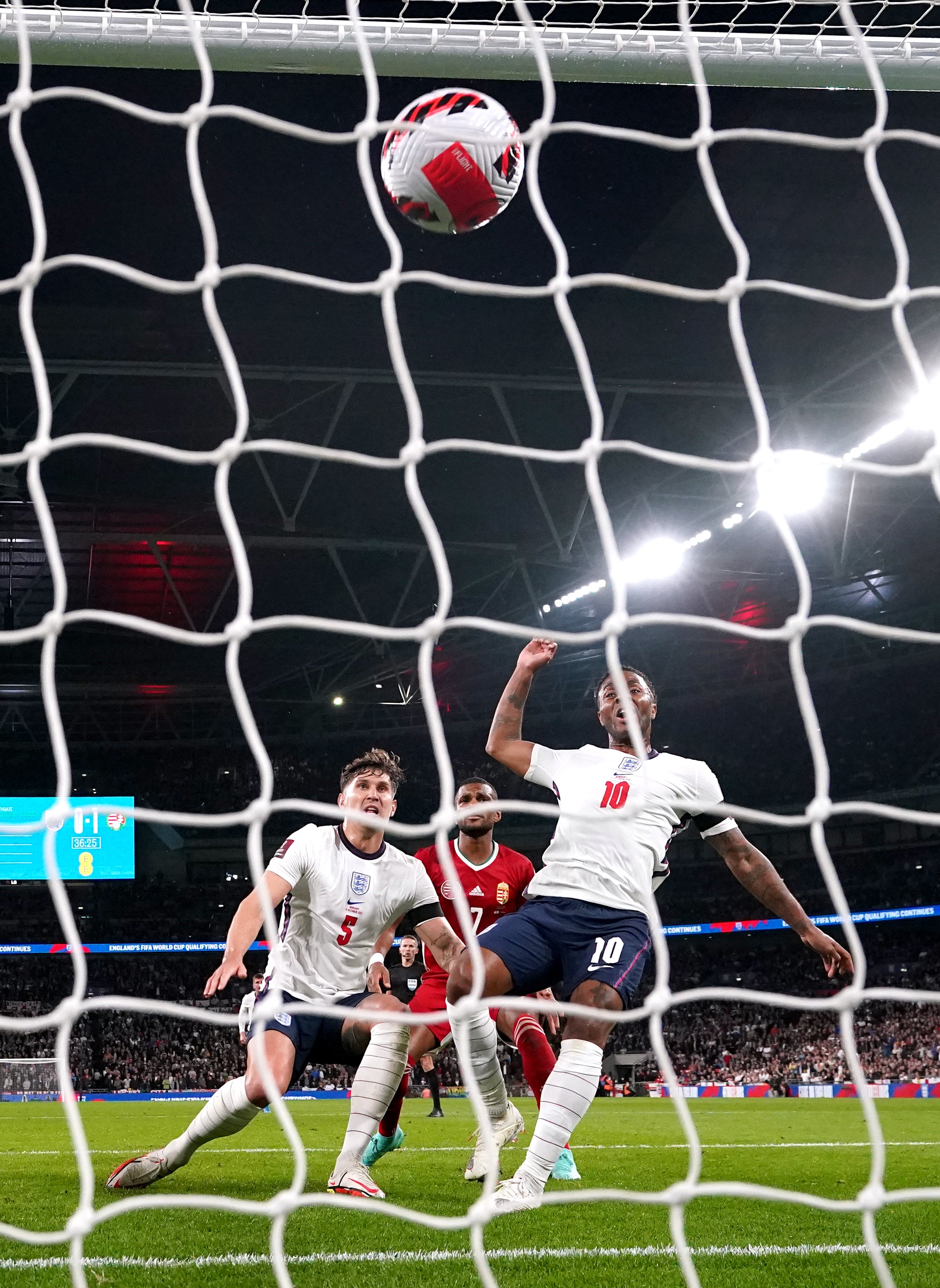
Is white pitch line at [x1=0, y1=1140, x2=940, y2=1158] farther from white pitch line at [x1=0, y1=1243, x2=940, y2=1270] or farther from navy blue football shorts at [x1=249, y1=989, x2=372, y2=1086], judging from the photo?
white pitch line at [x1=0, y1=1243, x2=940, y2=1270]

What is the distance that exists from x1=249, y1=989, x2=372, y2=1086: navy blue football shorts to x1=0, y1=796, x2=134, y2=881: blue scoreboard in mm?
19957

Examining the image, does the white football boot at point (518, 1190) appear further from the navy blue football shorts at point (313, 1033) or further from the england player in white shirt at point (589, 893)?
the navy blue football shorts at point (313, 1033)

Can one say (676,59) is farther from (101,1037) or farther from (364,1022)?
(101,1037)

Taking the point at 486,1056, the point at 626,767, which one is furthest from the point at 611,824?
the point at 486,1056

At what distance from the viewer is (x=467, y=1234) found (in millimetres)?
3988

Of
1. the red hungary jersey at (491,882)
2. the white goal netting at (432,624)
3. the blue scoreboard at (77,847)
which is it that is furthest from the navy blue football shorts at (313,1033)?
the blue scoreboard at (77,847)

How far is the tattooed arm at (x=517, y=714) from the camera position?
4.05 meters

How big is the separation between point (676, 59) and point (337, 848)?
3.15m

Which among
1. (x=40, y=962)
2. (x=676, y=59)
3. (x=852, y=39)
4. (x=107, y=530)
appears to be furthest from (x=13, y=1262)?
(x=40, y=962)

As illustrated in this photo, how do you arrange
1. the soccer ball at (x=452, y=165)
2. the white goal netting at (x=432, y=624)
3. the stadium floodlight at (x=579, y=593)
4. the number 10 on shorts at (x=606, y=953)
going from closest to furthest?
1. the white goal netting at (x=432, y=624)
2. the soccer ball at (x=452, y=165)
3. the number 10 on shorts at (x=606, y=953)
4. the stadium floodlight at (x=579, y=593)

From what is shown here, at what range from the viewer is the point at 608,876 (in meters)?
4.54

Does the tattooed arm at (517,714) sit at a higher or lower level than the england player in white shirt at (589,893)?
higher

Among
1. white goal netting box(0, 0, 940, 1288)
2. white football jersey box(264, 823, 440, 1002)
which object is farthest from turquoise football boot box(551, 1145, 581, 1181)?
white goal netting box(0, 0, 940, 1288)

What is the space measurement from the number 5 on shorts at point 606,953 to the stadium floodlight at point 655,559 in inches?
549
